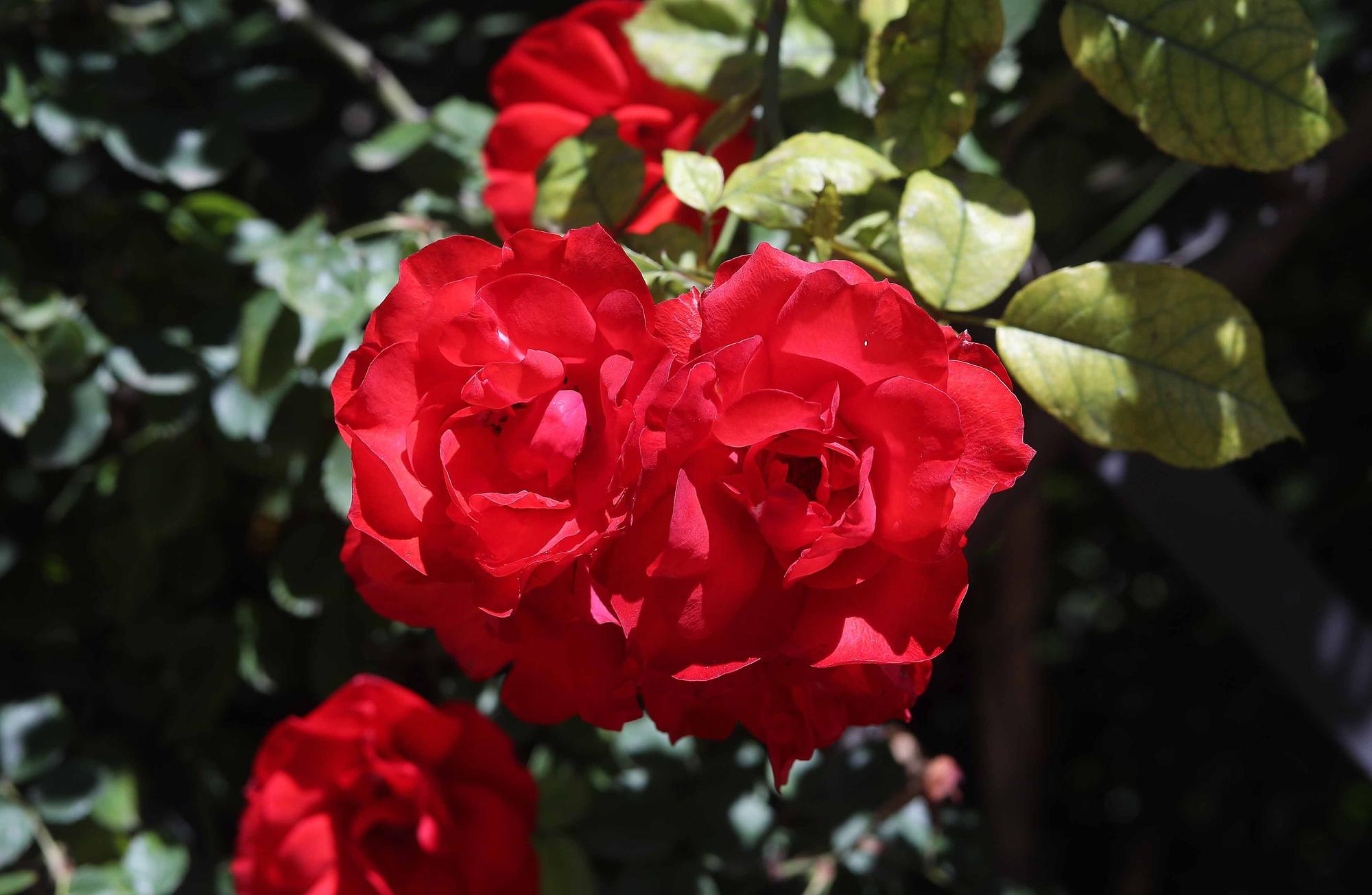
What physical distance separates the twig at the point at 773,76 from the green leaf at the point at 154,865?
0.77 m

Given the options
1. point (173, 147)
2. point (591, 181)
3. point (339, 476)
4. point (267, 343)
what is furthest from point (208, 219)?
point (591, 181)

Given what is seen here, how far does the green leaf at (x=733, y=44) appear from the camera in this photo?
64cm

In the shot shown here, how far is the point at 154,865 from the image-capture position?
0.92 m

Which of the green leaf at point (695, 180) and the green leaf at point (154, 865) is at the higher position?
the green leaf at point (695, 180)

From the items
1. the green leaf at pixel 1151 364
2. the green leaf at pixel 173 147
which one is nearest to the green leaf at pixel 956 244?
the green leaf at pixel 1151 364

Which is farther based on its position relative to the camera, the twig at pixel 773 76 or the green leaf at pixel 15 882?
the green leaf at pixel 15 882

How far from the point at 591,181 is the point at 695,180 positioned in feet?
0.27

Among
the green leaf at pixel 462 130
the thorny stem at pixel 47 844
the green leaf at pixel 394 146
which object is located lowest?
the thorny stem at pixel 47 844

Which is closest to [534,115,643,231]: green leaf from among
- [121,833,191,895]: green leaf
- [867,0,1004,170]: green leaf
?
[867,0,1004,170]: green leaf

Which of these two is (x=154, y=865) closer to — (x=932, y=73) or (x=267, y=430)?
(x=267, y=430)

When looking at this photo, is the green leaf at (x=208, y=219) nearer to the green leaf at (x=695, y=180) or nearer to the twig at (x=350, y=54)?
the twig at (x=350, y=54)

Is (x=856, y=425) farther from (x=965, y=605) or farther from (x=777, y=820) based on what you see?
(x=965, y=605)

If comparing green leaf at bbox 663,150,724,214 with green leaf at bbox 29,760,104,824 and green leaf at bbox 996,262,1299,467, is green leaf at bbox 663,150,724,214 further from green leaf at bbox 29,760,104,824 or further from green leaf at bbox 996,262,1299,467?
green leaf at bbox 29,760,104,824

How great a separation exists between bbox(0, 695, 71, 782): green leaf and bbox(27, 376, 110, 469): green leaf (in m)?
0.24
